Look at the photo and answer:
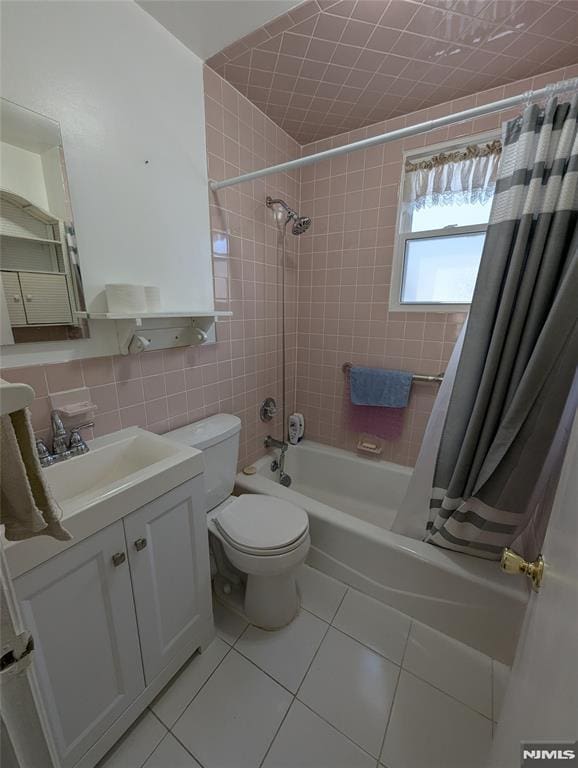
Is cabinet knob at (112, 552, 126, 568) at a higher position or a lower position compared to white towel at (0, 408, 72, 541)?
lower

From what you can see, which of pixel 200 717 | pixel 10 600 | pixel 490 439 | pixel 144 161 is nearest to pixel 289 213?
pixel 144 161

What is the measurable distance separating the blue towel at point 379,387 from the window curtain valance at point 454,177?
0.99 m

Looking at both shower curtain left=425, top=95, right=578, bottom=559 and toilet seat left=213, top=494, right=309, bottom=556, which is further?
toilet seat left=213, top=494, right=309, bottom=556

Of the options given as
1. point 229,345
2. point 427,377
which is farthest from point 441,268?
point 229,345

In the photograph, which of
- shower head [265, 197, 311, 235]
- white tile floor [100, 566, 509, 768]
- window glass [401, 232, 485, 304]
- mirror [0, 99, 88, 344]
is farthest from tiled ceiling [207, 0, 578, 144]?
white tile floor [100, 566, 509, 768]

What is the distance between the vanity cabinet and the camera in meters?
0.74

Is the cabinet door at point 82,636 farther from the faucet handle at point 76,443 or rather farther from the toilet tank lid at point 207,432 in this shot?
the toilet tank lid at point 207,432

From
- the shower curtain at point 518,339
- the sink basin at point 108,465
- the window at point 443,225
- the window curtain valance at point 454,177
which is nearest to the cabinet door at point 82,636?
the sink basin at point 108,465

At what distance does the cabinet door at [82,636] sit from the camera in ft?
2.35

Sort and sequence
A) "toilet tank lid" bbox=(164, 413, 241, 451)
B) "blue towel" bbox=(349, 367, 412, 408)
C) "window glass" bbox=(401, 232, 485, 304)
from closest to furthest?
"toilet tank lid" bbox=(164, 413, 241, 451) < "window glass" bbox=(401, 232, 485, 304) < "blue towel" bbox=(349, 367, 412, 408)

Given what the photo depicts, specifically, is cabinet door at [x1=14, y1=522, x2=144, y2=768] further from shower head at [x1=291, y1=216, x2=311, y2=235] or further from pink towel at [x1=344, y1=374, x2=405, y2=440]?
shower head at [x1=291, y1=216, x2=311, y2=235]

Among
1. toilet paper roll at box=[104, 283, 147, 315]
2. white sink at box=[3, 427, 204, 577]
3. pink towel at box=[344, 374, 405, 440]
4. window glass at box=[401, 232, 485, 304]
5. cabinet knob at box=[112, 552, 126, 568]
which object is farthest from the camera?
pink towel at box=[344, 374, 405, 440]

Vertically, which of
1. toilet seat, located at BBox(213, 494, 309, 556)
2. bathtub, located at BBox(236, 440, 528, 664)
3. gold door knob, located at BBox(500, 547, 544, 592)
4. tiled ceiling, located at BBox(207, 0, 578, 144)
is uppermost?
tiled ceiling, located at BBox(207, 0, 578, 144)

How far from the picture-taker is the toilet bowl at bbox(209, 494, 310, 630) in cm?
118
